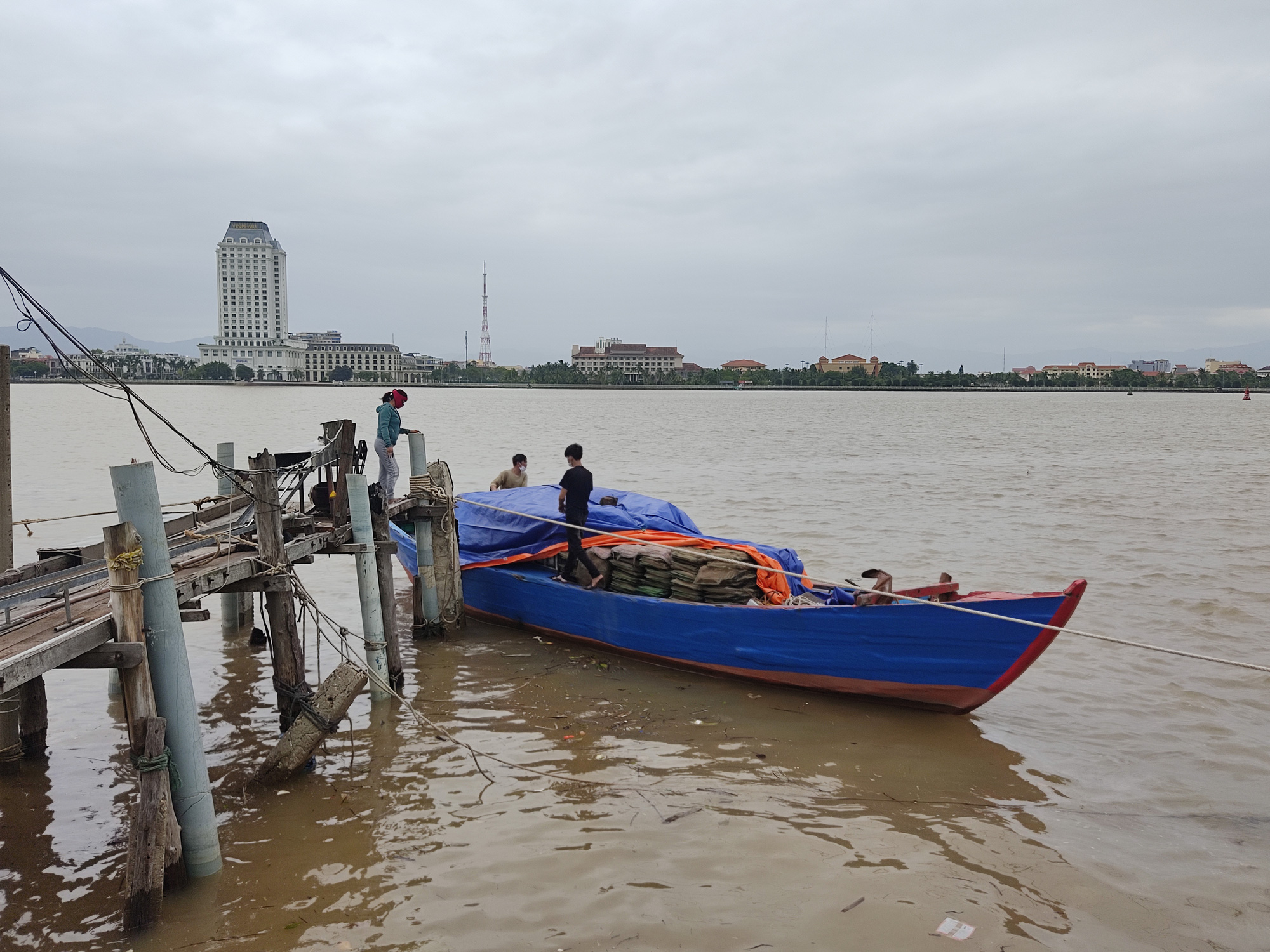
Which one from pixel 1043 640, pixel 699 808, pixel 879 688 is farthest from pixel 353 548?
pixel 1043 640

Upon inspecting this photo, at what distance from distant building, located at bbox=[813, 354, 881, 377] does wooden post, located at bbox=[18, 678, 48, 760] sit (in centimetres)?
16817

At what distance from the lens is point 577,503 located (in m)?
10.0

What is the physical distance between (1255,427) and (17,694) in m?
69.0

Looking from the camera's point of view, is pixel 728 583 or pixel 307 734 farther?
pixel 728 583

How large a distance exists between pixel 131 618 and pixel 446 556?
5922 mm

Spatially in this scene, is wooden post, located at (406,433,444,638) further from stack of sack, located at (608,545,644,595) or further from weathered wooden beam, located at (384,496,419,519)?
stack of sack, located at (608,545,644,595)

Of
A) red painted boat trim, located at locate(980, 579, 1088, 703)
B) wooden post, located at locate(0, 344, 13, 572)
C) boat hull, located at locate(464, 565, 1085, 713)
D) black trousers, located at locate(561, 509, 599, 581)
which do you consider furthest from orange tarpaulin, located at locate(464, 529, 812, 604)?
wooden post, located at locate(0, 344, 13, 572)

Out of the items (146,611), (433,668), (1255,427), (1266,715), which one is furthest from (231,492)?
(1255,427)

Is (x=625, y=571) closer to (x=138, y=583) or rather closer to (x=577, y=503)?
(x=577, y=503)

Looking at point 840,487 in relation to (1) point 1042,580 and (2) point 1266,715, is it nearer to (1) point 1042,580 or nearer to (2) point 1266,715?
(1) point 1042,580

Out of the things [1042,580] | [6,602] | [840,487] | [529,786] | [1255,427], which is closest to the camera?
[6,602]

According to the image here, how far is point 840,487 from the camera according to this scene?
26.2 meters

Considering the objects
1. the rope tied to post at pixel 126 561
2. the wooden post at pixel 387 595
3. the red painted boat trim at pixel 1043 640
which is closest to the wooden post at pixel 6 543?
the rope tied to post at pixel 126 561

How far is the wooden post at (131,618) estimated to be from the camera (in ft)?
16.4
